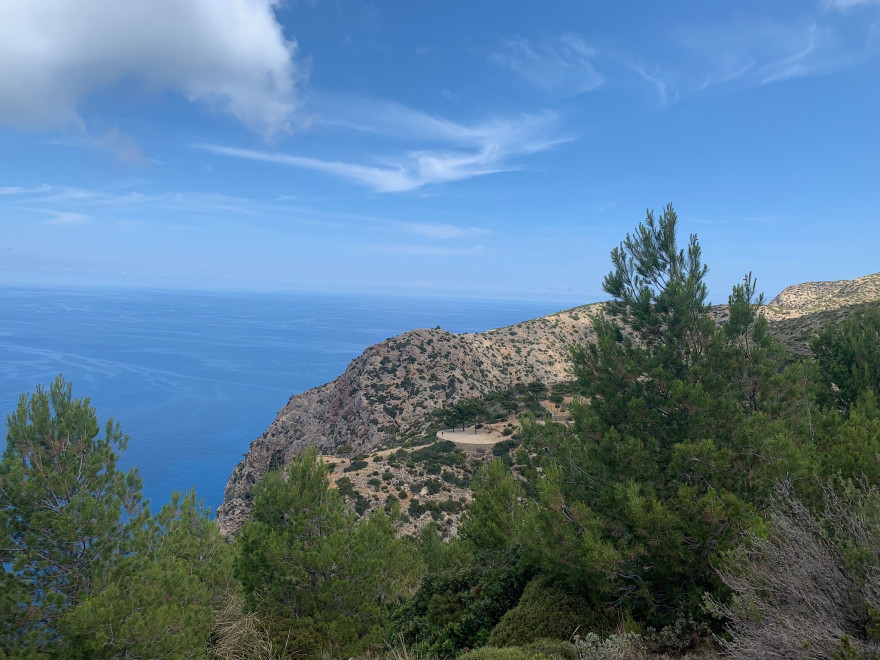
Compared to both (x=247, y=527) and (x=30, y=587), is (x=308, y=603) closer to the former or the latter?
(x=247, y=527)

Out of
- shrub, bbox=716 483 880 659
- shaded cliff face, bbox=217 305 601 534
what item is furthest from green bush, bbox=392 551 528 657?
shaded cliff face, bbox=217 305 601 534

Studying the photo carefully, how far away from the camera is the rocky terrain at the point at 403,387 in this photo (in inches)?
1941

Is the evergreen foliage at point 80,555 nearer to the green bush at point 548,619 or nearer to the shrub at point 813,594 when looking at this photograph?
the green bush at point 548,619

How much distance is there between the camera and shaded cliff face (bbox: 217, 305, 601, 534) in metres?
51.5

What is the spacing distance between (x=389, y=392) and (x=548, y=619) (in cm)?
4761

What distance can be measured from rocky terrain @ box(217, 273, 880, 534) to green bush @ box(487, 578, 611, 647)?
1285 inches

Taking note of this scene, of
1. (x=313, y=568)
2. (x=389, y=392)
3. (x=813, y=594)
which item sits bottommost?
(x=389, y=392)

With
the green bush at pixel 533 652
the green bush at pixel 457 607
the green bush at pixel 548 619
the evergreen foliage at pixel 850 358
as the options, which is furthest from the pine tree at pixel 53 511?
the evergreen foliage at pixel 850 358

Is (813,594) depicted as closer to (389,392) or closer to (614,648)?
(614,648)

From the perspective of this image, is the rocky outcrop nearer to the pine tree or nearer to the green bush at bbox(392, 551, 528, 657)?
the green bush at bbox(392, 551, 528, 657)

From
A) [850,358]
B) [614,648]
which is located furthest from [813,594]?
[850,358]

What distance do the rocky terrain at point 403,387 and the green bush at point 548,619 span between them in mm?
32648

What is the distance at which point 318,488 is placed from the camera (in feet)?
39.3

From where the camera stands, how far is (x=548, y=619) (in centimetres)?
875
